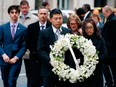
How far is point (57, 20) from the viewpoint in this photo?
8250 millimetres

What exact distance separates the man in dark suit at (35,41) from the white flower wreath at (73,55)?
229 centimetres

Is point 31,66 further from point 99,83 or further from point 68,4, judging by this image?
point 68,4

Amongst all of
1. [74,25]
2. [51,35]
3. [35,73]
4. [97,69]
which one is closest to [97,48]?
[97,69]

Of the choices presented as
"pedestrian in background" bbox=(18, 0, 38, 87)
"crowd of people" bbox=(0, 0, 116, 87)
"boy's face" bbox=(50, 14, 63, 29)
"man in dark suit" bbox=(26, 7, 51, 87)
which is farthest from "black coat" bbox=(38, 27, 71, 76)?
"pedestrian in background" bbox=(18, 0, 38, 87)

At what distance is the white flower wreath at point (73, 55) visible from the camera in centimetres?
769

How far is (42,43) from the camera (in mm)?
8375

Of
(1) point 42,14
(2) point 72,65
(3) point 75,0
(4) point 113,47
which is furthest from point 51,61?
(3) point 75,0

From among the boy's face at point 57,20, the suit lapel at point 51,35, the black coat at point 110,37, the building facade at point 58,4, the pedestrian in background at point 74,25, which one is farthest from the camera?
the building facade at point 58,4

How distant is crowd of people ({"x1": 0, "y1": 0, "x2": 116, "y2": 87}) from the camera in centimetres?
830

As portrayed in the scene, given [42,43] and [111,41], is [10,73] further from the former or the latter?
[111,41]

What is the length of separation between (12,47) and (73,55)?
2326 millimetres

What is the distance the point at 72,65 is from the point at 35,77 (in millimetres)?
2675

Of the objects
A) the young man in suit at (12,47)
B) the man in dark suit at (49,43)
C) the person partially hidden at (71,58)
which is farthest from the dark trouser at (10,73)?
the person partially hidden at (71,58)

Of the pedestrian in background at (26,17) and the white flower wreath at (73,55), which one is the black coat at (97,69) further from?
the pedestrian in background at (26,17)
